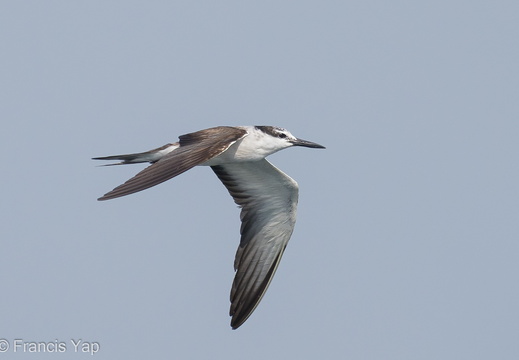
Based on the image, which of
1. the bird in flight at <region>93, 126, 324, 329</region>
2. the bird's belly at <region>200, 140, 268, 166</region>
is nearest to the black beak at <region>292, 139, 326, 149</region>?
the bird in flight at <region>93, 126, 324, 329</region>

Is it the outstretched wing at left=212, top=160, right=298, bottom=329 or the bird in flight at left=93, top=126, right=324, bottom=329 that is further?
the outstretched wing at left=212, top=160, right=298, bottom=329

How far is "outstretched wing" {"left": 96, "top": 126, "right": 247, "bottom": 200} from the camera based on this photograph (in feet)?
A: 45.7

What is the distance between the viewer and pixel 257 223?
741 inches

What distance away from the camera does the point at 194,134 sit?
55.6ft

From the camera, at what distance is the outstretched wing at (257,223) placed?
18375 millimetres

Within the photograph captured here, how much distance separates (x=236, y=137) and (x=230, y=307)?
3586 millimetres

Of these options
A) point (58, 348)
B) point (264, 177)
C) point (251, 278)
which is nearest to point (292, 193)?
point (264, 177)

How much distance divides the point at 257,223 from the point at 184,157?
3870mm

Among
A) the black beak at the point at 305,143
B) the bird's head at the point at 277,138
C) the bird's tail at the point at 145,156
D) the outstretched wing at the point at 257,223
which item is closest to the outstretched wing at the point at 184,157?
the bird's tail at the point at 145,156

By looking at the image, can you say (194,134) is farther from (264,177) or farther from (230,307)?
(230,307)

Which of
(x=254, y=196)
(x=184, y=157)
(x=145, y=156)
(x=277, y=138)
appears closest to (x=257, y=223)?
(x=254, y=196)

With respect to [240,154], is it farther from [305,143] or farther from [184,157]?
[184,157]

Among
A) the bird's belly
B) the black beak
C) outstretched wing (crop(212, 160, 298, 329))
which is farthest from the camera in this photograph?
outstretched wing (crop(212, 160, 298, 329))

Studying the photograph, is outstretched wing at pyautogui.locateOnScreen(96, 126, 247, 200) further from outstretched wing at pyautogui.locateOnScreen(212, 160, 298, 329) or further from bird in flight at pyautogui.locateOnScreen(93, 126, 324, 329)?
outstretched wing at pyautogui.locateOnScreen(212, 160, 298, 329)
